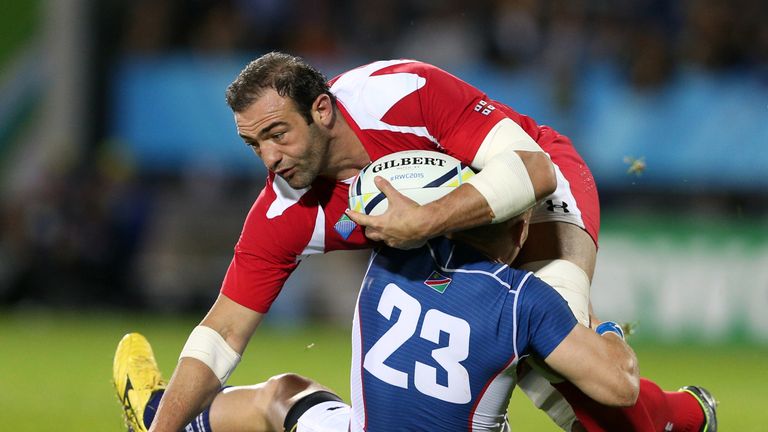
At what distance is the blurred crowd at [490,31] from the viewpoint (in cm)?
1214

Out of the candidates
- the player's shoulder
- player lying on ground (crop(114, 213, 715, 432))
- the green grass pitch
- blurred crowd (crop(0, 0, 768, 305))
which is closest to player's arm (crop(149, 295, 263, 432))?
player lying on ground (crop(114, 213, 715, 432))

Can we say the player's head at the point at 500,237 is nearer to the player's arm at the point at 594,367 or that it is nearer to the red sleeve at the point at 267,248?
the player's arm at the point at 594,367

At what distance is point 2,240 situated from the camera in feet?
43.7

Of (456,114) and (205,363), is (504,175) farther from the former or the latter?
(205,363)

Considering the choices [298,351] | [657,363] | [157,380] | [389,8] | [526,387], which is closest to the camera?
[526,387]

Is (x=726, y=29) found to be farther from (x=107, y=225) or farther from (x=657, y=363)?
(x=107, y=225)

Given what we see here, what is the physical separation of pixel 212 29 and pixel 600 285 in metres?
5.37

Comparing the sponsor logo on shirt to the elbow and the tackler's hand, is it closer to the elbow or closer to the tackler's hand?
the tackler's hand

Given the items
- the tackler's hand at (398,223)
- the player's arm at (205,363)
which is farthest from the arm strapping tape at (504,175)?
the player's arm at (205,363)

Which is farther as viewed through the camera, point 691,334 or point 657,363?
point 691,334

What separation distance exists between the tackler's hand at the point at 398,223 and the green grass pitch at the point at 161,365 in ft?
9.33

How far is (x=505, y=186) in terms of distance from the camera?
12.5 ft

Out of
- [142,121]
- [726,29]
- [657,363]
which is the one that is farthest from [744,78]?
[142,121]

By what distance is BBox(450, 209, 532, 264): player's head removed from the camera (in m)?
3.85
